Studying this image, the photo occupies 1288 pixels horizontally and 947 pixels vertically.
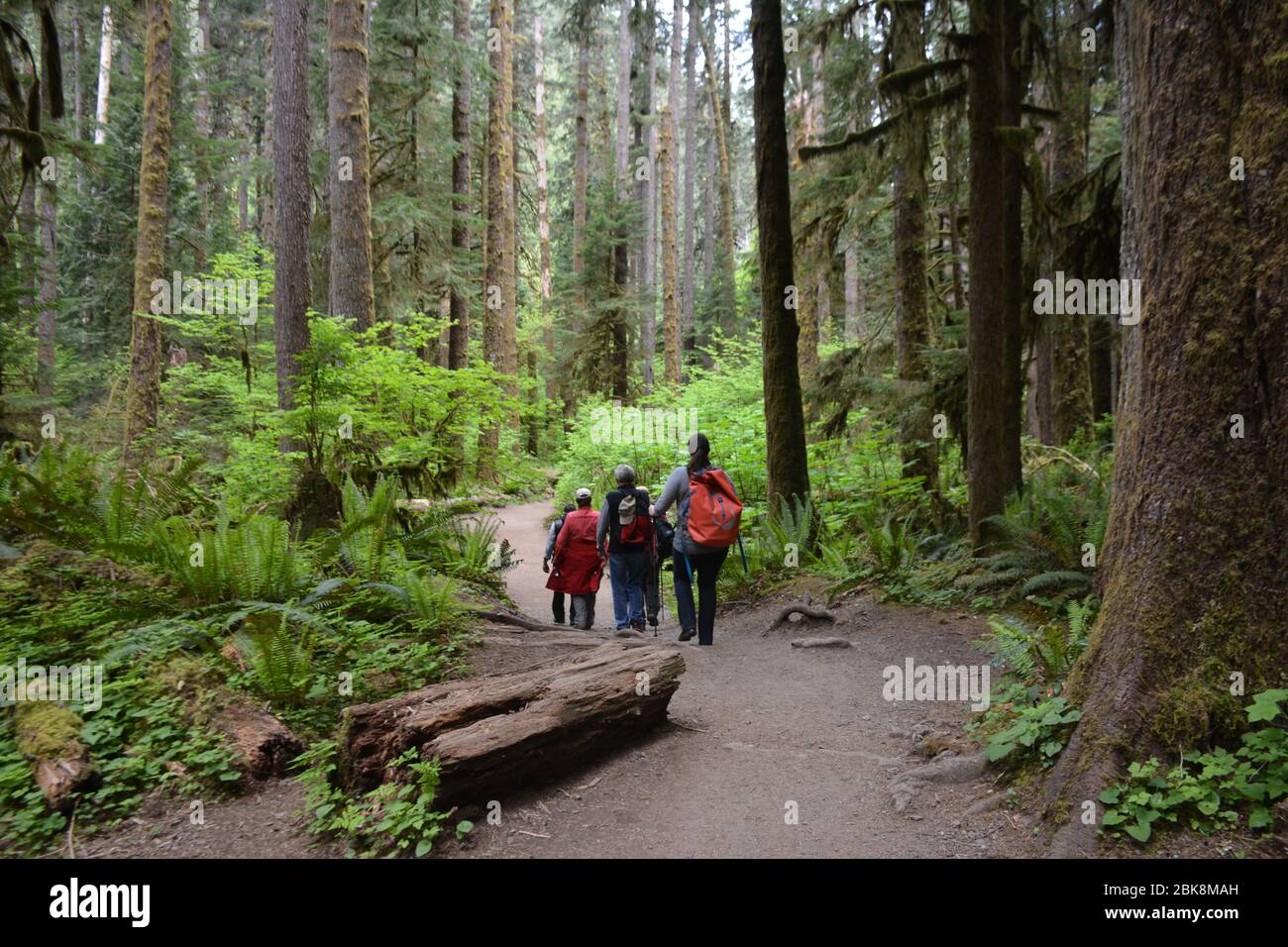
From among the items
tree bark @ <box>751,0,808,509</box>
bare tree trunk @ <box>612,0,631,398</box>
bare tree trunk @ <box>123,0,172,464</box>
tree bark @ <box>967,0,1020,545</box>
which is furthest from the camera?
bare tree trunk @ <box>612,0,631,398</box>

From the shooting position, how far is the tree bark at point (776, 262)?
9742mm

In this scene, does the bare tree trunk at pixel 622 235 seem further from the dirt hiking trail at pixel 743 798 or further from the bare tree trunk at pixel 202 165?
the dirt hiking trail at pixel 743 798

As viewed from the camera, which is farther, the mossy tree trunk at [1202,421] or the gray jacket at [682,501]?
the gray jacket at [682,501]

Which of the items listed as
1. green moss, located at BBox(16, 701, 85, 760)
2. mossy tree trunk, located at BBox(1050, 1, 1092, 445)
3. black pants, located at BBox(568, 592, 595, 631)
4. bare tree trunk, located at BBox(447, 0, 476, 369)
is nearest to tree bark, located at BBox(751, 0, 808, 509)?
black pants, located at BBox(568, 592, 595, 631)

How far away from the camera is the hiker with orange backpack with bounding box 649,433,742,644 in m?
7.59

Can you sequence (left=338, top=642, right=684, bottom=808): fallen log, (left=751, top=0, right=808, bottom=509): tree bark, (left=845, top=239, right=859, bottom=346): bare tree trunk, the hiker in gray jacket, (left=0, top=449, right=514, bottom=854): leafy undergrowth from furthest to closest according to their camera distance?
(left=845, top=239, right=859, bottom=346): bare tree trunk
(left=751, top=0, right=808, bottom=509): tree bark
the hiker in gray jacket
(left=0, top=449, right=514, bottom=854): leafy undergrowth
(left=338, top=642, right=684, bottom=808): fallen log

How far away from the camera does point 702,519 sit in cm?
760

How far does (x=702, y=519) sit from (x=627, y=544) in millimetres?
1723

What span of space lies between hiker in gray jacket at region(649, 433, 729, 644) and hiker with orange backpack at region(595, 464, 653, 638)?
61cm

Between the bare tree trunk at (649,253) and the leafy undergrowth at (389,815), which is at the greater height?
the bare tree trunk at (649,253)

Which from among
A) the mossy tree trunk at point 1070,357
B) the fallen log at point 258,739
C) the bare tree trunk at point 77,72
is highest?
the bare tree trunk at point 77,72

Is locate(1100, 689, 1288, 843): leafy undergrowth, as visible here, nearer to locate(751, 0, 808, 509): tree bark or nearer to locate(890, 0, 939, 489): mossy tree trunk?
locate(890, 0, 939, 489): mossy tree trunk

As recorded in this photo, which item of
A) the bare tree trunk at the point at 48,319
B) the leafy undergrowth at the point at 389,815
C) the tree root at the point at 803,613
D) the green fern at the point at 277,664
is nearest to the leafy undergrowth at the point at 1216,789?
the leafy undergrowth at the point at 389,815

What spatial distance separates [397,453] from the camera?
9.73 m
